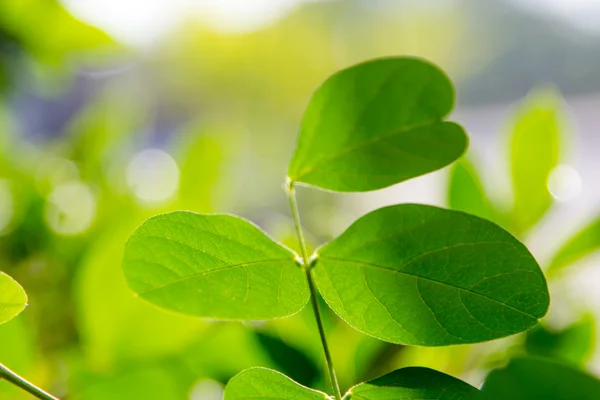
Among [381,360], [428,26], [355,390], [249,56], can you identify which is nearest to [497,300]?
[355,390]

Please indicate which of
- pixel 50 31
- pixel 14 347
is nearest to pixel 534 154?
pixel 14 347

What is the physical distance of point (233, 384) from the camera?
20cm

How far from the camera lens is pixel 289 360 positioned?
357 millimetres

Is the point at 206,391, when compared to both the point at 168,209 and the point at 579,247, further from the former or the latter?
the point at 579,247

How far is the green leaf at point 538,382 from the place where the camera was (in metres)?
0.17

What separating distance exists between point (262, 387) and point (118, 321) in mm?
199

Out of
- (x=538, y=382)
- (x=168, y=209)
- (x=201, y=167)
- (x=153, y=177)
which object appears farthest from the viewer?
(x=153, y=177)

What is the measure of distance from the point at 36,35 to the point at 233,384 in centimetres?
59

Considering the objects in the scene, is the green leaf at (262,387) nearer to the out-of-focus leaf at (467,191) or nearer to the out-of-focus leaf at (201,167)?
the out-of-focus leaf at (467,191)

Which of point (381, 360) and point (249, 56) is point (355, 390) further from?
point (249, 56)

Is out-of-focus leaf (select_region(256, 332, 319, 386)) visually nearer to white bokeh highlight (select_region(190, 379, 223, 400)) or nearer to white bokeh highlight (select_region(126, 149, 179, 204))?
white bokeh highlight (select_region(190, 379, 223, 400))

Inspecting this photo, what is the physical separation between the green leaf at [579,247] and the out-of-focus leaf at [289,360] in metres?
Answer: 0.20

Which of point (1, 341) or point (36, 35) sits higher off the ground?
point (36, 35)

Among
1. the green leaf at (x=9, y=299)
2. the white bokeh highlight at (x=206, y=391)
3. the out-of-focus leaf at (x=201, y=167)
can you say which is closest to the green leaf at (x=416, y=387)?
the green leaf at (x=9, y=299)
